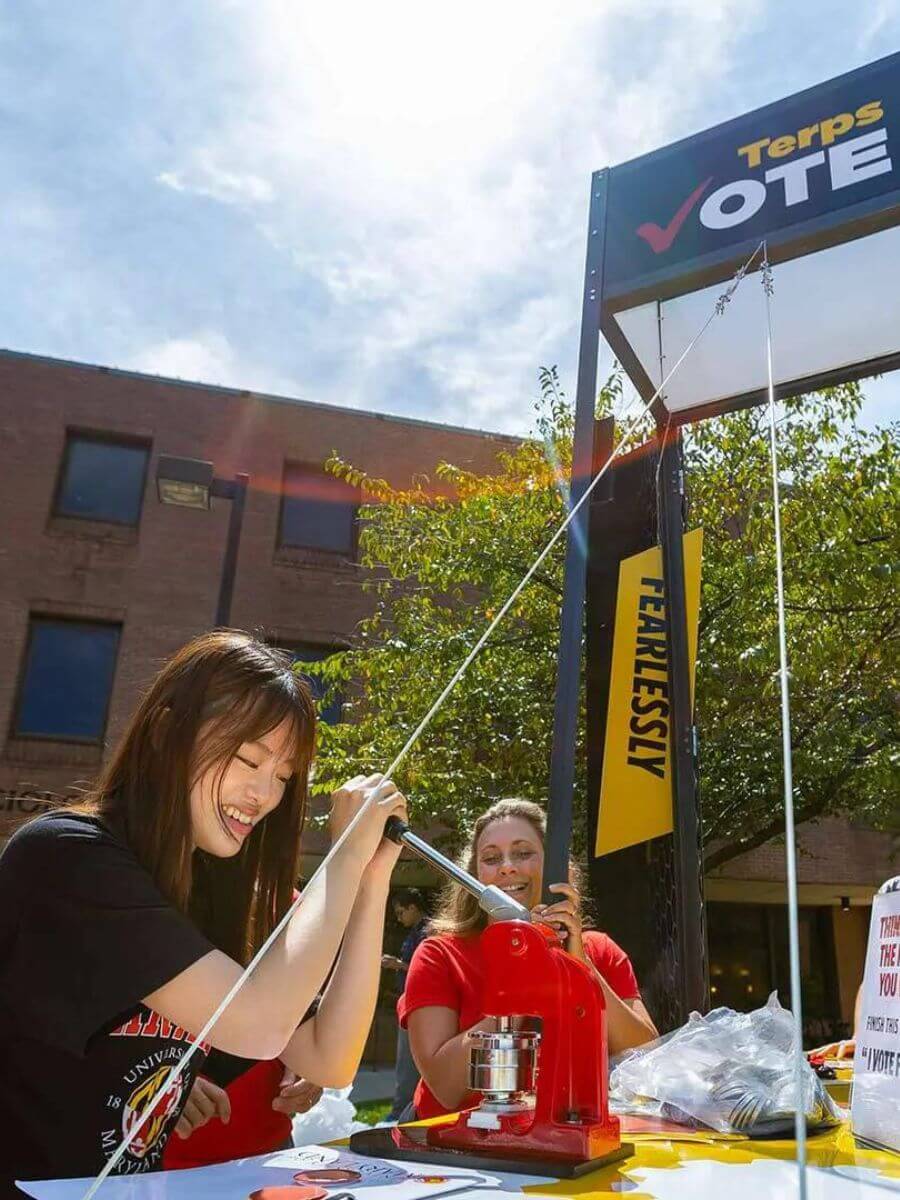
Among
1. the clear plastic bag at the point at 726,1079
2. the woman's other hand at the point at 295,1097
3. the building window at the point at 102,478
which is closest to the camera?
the clear plastic bag at the point at 726,1079

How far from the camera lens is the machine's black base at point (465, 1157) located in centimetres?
121

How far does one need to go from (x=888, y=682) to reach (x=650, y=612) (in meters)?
5.72

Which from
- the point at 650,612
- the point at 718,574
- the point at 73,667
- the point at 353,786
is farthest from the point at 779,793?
the point at 73,667

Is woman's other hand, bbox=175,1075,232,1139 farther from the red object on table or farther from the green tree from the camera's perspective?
the green tree

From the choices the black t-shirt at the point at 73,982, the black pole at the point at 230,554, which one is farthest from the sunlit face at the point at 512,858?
the black pole at the point at 230,554

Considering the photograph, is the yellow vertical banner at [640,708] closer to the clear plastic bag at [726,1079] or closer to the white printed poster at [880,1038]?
the clear plastic bag at [726,1079]

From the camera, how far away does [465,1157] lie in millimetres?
1277

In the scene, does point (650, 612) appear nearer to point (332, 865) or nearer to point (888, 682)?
point (332, 865)

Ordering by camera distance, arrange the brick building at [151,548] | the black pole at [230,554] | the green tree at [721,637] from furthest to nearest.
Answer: the brick building at [151,548] → the green tree at [721,637] → the black pole at [230,554]

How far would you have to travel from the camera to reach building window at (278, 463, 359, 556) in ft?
50.2

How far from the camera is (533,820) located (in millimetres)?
2859

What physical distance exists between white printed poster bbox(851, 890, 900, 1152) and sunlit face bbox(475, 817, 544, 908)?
1236 millimetres

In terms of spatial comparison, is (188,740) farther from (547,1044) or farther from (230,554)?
(230,554)

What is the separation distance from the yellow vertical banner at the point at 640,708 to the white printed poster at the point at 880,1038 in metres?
1.46
